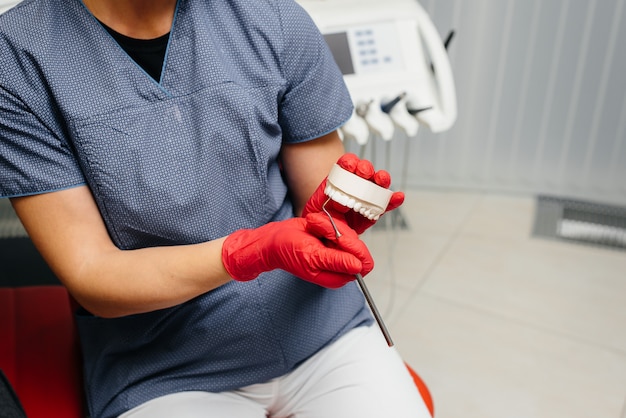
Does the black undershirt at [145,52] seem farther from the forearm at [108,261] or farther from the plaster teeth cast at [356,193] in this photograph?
the plaster teeth cast at [356,193]

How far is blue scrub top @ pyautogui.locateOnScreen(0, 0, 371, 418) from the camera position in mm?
901

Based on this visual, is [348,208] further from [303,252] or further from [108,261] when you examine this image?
[108,261]

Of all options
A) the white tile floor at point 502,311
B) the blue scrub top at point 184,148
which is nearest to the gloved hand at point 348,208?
the blue scrub top at point 184,148

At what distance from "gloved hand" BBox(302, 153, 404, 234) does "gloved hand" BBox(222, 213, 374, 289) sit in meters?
0.04

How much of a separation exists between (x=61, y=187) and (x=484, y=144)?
187 cm

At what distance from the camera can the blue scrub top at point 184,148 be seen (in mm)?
901

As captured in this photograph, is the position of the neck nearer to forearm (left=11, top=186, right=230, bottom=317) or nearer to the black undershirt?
the black undershirt

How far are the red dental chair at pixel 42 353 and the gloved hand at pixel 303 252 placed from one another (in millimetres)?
427

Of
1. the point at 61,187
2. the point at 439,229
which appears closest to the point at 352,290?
the point at 61,187

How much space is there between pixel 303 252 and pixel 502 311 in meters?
1.30

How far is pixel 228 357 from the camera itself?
1.03m

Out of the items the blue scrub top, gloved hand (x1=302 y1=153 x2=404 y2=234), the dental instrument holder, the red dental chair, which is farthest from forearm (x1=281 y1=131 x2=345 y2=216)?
the red dental chair

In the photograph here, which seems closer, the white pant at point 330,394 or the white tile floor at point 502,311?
the white pant at point 330,394

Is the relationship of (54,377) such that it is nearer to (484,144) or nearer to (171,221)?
(171,221)
